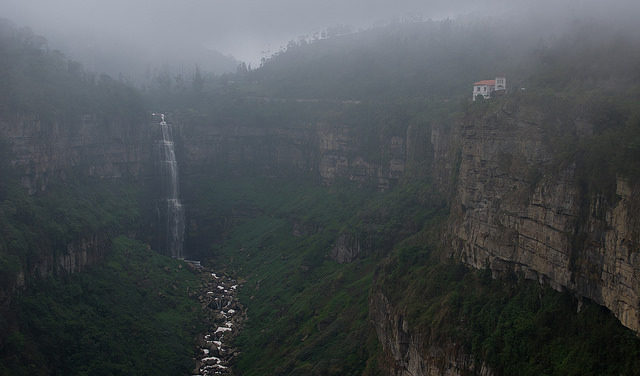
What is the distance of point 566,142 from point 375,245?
32.6 meters

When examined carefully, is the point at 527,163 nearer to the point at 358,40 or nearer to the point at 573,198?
the point at 573,198

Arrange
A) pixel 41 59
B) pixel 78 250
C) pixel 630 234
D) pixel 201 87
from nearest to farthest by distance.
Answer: pixel 630 234, pixel 78 250, pixel 41 59, pixel 201 87

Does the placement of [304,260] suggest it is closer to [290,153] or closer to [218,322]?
[218,322]

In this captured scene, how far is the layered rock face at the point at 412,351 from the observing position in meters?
33.2

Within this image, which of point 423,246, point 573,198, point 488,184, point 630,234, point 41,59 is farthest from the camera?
point 41,59

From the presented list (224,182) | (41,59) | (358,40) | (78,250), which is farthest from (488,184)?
(358,40)

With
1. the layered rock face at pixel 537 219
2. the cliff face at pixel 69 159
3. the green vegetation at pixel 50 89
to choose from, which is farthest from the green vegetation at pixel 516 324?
the green vegetation at pixel 50 89

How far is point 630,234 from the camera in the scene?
26125 millimetres

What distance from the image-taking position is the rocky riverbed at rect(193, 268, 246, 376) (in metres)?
57.2

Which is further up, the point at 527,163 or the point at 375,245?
the point at 527,163

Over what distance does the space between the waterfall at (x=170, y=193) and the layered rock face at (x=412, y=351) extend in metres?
49.5

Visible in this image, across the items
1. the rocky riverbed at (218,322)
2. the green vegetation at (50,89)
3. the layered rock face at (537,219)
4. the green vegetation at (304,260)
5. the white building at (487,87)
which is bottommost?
the rocky riverbed at (218,322)

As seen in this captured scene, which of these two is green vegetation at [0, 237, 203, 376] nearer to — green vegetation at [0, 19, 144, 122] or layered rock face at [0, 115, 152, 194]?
layered rock face at [0, 115, 152, 194]

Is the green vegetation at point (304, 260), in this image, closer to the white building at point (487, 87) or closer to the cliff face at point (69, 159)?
the white building at point (487, 87)
